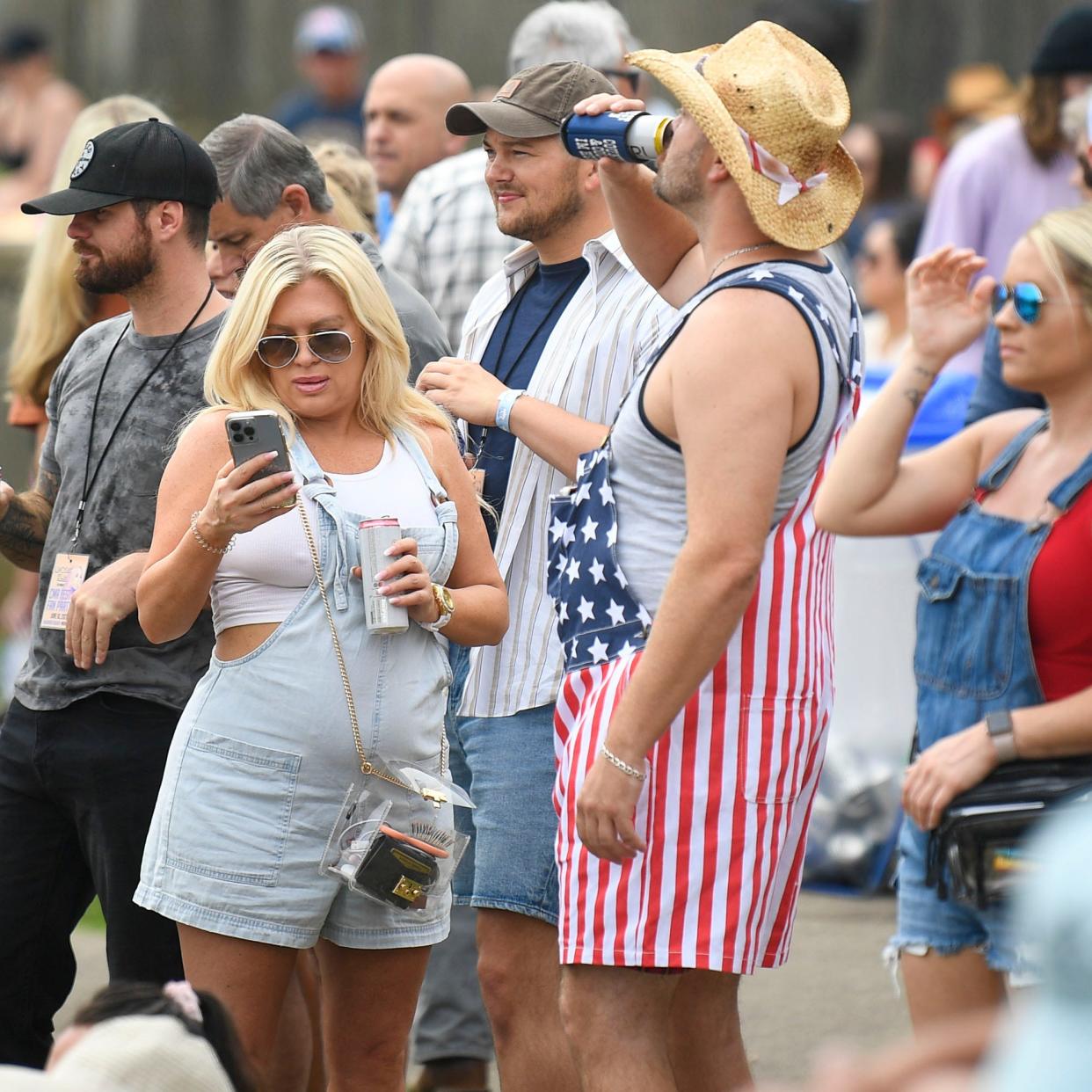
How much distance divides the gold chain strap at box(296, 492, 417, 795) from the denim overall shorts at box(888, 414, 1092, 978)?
0.88 metres

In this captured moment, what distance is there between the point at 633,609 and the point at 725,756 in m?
0.28

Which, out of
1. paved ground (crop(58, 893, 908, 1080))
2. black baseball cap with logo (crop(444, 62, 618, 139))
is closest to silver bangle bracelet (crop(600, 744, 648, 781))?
black baseball cap with logo (crop(444, 62, 618, 139))

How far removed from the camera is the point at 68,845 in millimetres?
3832

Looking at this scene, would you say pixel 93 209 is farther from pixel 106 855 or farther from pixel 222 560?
pixel 106 855

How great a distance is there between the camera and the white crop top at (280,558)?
10.9 ft

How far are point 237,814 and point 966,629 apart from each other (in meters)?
1.24

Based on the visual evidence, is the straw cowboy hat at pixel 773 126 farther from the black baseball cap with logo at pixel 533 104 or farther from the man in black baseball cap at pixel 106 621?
the man in black baseball cap at pixel 106 621

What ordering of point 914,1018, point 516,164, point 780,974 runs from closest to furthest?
point 914,1018 < point 516,164 < point 780,974

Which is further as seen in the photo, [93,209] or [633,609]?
[93,209]

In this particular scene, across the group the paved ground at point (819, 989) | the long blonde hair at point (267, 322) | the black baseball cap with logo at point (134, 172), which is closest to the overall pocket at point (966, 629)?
the long blonde hair at point (267, 322)

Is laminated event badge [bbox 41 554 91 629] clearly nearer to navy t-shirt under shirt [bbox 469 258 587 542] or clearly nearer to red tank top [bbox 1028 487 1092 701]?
navy t-shirt under shirt [bbox 469 258 587 542]

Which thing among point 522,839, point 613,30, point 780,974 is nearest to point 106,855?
point 522,839

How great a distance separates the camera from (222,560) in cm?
337

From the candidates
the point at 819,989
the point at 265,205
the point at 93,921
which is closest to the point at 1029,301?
the point at 265,205
